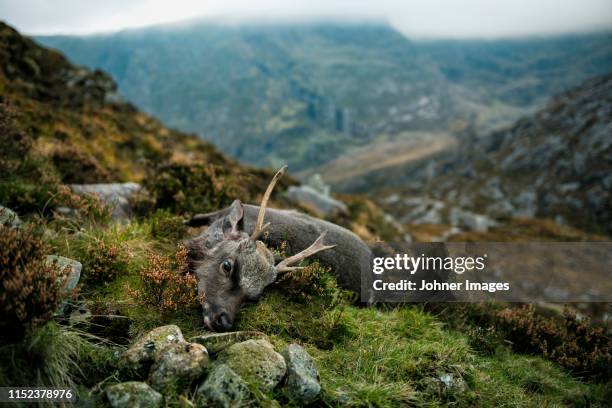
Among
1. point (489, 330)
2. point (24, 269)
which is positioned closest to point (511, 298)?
point (489, 330)

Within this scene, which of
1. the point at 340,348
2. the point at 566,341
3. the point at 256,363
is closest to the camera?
the point at 256,363

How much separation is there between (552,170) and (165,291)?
380ft

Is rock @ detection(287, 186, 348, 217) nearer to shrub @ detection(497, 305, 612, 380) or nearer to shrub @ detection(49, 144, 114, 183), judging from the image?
shrub @ detection(49, 144, 114, 183)

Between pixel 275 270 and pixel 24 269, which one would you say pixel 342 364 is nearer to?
pixel 275 270

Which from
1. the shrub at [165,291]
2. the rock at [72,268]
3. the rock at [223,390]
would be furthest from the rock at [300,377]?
the rock at [72,268]

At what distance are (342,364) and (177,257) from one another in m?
3.00

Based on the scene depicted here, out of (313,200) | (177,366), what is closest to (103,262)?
(177,366)

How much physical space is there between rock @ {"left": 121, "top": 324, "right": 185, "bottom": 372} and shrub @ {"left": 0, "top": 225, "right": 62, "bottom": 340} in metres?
0.89

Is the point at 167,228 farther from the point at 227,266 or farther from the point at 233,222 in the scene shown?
the point at 227,266

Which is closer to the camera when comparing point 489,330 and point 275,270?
point 275,270

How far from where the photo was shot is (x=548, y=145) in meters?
111

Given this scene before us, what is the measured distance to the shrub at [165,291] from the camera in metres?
5.43

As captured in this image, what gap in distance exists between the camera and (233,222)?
22.8ft

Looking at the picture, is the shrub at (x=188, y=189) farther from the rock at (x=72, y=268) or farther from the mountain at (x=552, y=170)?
the mountain at (x=552, y=170)
